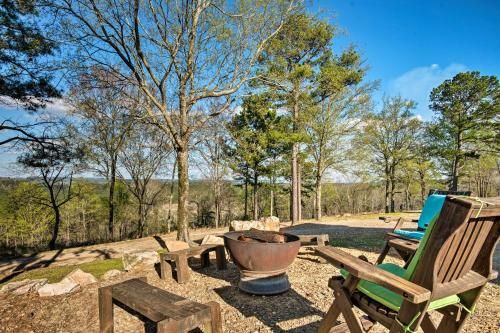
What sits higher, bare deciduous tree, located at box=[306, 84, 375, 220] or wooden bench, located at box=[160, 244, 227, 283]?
bare deciduous tree, located at box=[306, 84, 375, 220]

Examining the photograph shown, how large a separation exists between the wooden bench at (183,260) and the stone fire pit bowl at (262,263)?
1.14 meters

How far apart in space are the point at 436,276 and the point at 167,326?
163 cm

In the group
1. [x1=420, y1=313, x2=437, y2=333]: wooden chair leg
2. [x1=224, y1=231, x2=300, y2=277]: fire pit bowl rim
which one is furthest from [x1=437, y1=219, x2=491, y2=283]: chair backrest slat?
[x1=224, y1=231, x2=300, y2=277]: fire pit bowl rim

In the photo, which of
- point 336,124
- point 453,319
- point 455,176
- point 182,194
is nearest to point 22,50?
point 182,194

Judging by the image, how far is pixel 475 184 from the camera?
106 ft

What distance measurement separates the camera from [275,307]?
3393 millimetres

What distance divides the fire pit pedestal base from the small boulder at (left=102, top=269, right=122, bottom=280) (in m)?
2.43

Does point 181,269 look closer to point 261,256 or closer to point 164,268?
point 164,268

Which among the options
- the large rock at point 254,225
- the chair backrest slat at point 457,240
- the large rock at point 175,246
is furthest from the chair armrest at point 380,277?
the large rock at point 254,225

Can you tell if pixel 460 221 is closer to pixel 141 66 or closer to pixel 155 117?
pixel 155 117

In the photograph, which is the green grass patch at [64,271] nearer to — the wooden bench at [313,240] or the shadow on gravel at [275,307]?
the shadow on gravel at [275,307]

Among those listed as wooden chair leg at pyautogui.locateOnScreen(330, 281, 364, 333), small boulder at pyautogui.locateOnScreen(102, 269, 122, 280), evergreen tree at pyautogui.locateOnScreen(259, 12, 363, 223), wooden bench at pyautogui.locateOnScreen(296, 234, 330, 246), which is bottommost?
small boulder at pyautogui.locateOnScreen(102, 269, 122, 280)

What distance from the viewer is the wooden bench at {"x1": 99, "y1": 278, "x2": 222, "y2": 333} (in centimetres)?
193

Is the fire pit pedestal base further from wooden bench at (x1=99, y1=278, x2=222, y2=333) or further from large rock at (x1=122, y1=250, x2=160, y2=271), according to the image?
large rock at (x1=122, y1=250, x2=160, y2=271)
